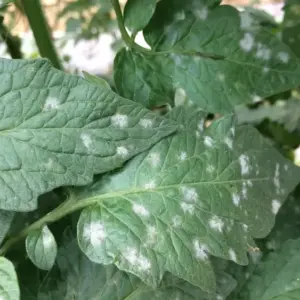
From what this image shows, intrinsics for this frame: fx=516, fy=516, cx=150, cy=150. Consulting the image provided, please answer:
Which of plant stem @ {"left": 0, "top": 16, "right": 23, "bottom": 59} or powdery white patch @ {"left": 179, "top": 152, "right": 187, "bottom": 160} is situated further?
plant stem @ {"left": 0, "top": 16, "right": 23, "bottom": 59}

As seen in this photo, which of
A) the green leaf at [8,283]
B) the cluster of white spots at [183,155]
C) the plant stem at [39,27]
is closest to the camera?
the green leaf at [8,283]

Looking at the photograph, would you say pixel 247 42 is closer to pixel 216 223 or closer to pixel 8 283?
pixel 216 223

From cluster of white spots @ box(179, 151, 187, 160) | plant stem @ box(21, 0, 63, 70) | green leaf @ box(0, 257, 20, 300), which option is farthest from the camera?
plant stem @ box(21, 0, 63, 70)

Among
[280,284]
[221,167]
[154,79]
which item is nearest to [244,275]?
[280,284]

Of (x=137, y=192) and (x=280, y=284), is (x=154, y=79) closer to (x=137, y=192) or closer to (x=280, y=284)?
(x=137, y=192)

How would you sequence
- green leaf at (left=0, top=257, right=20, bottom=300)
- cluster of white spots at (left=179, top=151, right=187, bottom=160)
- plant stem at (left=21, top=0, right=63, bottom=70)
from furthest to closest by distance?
1. plant stem at (left=21, top=0, right=63, bottom=70)
2. cluster of white spots at (left=179, top=151, right=187, bottom=160)
3. green leaf at (left=0, top=257, right=20, bottom=300)

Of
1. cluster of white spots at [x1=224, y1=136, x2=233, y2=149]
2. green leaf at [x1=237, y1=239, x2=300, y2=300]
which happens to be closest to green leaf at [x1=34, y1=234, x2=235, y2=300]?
green leaf at [x1=237, y1=239, x2=300, y2=300]

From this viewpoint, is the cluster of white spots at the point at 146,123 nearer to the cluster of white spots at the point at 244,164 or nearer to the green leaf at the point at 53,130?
the green leaf at the point at 53,130

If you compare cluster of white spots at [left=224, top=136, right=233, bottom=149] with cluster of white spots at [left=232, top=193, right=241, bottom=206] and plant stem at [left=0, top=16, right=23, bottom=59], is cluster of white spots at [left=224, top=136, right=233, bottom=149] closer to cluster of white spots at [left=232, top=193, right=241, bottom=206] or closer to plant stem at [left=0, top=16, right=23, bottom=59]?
cluster of white spots at [left=232, top=193, right=241, bottom=206]

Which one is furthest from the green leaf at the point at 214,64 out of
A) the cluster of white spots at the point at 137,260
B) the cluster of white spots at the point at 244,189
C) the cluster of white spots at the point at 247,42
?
the cluster of white spots at the point at 137,260
